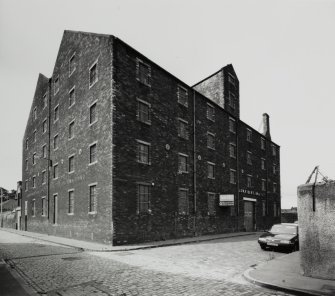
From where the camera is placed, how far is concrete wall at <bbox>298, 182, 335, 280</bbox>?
25.4 feet

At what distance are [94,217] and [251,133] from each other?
2233 centimetres

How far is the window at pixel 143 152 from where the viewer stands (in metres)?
19.1

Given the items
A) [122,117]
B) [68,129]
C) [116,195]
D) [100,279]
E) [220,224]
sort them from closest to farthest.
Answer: [100,279] < [116,195] < [122,117] < [68,129] < [220,224]

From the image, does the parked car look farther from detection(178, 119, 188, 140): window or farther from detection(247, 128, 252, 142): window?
detection(247, 128, 252, 142): window

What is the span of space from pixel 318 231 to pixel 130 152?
12130 mm

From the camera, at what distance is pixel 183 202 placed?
2245 centimetres

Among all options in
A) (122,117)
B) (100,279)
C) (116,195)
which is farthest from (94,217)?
(100,279)

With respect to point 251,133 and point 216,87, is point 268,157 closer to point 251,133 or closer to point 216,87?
point 251,133

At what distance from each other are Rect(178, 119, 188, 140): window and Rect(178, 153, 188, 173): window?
1.46m

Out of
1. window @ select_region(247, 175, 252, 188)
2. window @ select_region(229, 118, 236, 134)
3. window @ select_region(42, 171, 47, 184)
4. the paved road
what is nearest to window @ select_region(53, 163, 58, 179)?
window @ select_region(42, 171, 47, 184)

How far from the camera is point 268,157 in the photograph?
3928 cm

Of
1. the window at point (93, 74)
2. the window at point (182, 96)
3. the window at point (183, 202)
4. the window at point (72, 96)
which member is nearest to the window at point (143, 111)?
the window at point (93, 74)

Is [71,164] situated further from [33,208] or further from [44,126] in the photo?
[33,208]

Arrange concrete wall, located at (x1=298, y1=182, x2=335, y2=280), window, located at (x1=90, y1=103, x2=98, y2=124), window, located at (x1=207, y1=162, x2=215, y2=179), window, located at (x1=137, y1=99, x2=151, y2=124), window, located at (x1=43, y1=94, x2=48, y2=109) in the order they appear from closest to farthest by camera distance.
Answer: concrete wall, located at (x1=298, y1=182, x2=335, y2=280), window, located at (x1=137, y1=99, x2=151, y2=124), window, located at (x1=90, y1=103, x2=98, y2=124), window, located at (x1=207, y1=162, x2=215, y2=179), window, located at (x1=43, y1=94, x2=48, y2=109)
